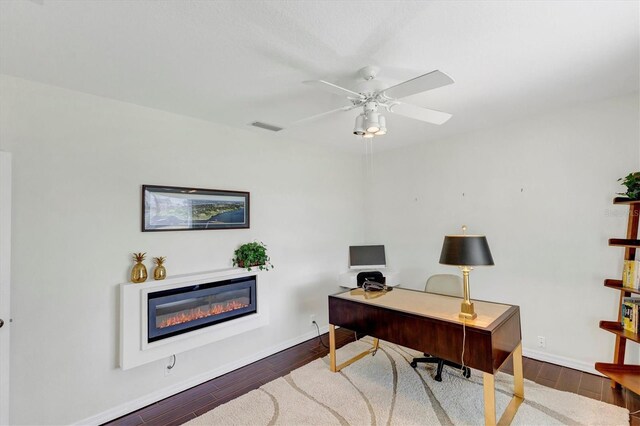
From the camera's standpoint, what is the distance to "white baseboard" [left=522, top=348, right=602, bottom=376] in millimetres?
2914

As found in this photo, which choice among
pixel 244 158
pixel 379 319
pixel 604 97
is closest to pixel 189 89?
pixel 244 158

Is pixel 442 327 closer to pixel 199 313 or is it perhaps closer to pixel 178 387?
pixel 199 313

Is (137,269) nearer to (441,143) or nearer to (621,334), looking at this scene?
(441,143)

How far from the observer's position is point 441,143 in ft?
13.2

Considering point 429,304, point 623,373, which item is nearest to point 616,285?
point 623,373

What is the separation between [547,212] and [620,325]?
3.79 ft

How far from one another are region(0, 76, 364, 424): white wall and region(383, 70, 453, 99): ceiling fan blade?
207 centimetres

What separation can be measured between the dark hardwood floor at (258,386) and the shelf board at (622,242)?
127 centimetres

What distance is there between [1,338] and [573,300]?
481 centimetres

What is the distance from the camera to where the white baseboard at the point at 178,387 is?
96.0 inches

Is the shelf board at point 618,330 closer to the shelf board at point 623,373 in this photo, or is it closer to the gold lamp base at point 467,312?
the shelf board at point 623,373

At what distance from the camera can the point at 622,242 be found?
2.56 m

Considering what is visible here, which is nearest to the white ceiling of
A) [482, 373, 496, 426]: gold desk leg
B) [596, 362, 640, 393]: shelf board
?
[482, 373, 496, 426]: gold desk leg

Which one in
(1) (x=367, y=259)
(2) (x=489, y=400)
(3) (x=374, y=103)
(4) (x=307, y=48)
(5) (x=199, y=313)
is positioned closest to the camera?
(4) (x=307, y=48)
